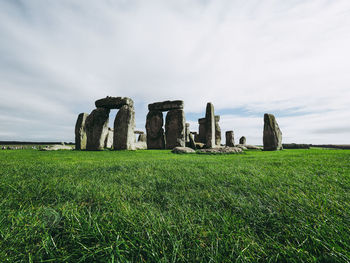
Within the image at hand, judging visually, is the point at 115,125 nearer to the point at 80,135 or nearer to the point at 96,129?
the point at 96,129

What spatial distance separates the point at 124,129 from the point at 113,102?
7.58 feet

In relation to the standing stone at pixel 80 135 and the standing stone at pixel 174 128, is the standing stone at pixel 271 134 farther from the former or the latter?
the standing stone at pixel 80 135

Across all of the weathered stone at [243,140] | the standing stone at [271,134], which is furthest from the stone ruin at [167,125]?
the weathered stone at [243,140]

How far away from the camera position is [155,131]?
45.9 ft

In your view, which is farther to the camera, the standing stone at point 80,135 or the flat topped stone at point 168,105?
the flat topped stone at point 168,105

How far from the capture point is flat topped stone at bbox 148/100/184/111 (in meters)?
14.0

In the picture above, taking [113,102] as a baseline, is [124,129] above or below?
below

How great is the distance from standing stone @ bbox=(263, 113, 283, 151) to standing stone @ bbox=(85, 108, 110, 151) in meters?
10.9

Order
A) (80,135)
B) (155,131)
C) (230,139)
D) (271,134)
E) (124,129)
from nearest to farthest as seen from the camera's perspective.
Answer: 1. (124,129)
2. (271,134)
3. (80,135)
4. (155,131)
5. (230,139)

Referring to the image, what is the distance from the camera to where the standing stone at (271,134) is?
1122 cm

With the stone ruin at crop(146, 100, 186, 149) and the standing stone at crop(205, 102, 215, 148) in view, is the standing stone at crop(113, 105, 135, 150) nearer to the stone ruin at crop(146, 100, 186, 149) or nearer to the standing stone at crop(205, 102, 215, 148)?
the stone ruin at crop(146, 100, 186, 149)

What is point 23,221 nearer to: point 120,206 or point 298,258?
point 120,206

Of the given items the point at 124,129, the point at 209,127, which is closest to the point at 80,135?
the point at 124,129

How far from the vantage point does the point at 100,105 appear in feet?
38.1
